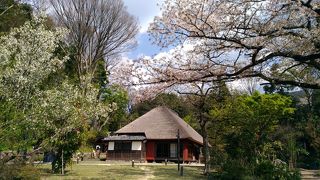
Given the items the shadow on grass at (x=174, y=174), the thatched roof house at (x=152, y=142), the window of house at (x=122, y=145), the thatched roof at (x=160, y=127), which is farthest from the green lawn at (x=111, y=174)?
the window of house at (x=122, y=145)

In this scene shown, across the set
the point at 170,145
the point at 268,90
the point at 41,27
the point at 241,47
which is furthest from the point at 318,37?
the point at 268,90

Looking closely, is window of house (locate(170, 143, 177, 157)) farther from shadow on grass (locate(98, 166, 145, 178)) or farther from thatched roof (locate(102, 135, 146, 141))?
shadow on grass (locate(98, 166, 145, 178))

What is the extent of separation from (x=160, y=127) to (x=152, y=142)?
1633 millimetres

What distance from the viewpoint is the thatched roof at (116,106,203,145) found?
118 ft

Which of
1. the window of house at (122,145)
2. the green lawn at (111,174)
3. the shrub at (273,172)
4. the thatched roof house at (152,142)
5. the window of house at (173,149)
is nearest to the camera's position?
the green lawn at (111,174)

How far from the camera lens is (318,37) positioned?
873cm

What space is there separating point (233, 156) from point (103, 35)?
15908 millimetres

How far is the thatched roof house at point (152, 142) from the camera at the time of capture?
1416 inches

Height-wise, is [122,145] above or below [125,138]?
below

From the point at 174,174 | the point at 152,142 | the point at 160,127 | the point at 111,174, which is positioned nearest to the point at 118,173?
the point at 111,174

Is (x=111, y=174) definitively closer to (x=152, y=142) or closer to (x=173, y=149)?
(x=173, y=149)

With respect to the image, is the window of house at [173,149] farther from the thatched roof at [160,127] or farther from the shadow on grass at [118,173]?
the shadow on grass at [118,173]

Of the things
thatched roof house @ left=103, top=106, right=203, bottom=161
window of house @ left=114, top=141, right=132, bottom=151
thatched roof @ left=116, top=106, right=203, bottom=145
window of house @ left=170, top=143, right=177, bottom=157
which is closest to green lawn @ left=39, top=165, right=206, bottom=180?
thatched roof @ left=116, top=106, right=203, bottom=145

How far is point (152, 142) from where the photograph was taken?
36.8 m
